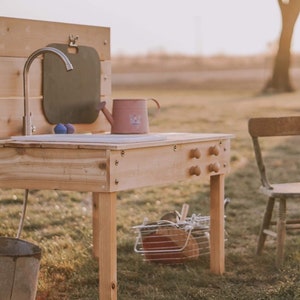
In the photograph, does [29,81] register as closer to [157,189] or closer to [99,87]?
[99,87]

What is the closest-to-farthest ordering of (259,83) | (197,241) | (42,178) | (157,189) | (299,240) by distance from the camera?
1. (42,178)
2. (197,241)
3. (299,240)
4. (157,189)
5. (259,83)

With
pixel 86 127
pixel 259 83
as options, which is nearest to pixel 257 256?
pixel 86 127

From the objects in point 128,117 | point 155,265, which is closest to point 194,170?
point 128,117

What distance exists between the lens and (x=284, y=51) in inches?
978

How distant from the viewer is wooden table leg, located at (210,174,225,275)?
609 centimetres

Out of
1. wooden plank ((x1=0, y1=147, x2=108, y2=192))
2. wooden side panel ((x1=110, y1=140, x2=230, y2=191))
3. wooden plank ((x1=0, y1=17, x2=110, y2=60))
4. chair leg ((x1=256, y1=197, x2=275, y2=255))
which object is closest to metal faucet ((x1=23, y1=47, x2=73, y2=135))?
wooden plank ((x1=0, y1=17, x2=110, y2=60))

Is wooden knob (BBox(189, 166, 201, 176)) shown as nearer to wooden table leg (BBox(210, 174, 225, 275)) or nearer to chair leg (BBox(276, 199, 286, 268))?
wooden table leg (BBox(210, 174, 225, 275))

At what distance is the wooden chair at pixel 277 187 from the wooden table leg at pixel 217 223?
0.44m

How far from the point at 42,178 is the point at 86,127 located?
1129 millimetres

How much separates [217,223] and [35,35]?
1746 millimetres

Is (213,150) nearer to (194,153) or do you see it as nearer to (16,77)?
(194,153)

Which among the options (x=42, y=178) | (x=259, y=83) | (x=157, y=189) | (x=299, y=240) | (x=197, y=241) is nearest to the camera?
(x=42, y=178)

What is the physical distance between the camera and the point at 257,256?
22.1ft

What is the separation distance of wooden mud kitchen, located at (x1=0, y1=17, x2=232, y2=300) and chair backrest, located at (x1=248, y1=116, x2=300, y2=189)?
0.54 meters
